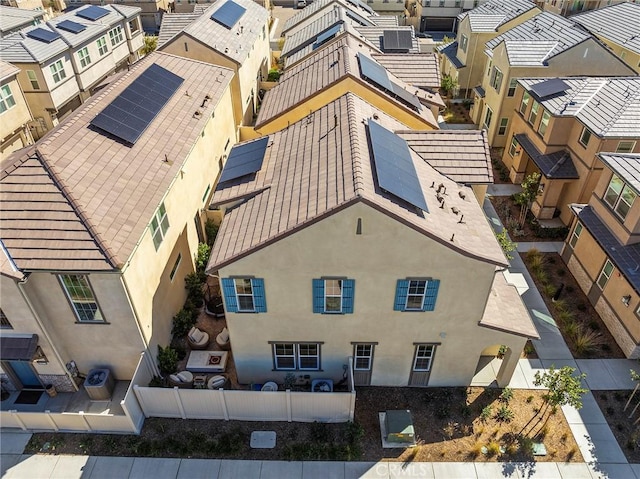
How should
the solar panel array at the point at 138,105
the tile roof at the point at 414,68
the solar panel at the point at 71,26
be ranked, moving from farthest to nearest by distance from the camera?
the solar panel at the point at 71,26 < the tile roof at the point at 414,68 < the solar panel array at the point at 138,105

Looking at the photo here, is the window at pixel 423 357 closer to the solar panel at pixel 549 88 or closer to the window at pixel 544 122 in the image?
the window at pixel 544 122

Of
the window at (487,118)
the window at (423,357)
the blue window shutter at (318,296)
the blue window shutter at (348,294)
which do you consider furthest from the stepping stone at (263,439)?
the window at (487,118)

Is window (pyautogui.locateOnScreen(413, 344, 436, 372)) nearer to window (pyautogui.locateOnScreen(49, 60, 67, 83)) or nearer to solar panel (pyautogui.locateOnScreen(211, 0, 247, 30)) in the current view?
solar panel (pyautogui.locateOnScreen(211, 0, 247, 30))

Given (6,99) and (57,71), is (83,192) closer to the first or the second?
(6,99)

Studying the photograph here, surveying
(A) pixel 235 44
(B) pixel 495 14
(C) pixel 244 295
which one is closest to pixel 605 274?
(C) pixel 244 295

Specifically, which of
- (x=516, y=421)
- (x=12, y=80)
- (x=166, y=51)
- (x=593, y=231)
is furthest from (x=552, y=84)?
(x=12, y=80)

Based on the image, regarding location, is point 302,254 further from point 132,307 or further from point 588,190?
point 588,190
